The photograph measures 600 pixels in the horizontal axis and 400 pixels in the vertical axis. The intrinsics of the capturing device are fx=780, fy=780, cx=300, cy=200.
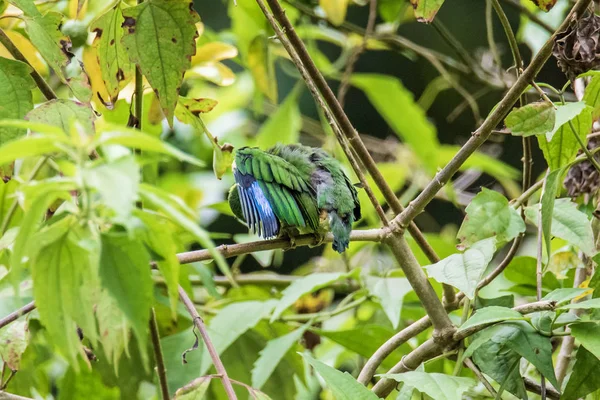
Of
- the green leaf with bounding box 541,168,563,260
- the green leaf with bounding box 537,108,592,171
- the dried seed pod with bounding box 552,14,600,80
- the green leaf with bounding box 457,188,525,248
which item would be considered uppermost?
the dried seed pod with bounding box 552,14,600,80

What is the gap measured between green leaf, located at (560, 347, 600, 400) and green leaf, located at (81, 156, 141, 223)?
101 cm

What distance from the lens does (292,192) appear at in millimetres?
2219

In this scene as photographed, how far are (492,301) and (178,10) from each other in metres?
0.93

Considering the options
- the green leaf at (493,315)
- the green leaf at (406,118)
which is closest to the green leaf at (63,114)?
the green leaf at (493,315)

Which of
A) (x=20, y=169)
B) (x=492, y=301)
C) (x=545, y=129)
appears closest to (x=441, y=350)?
(x=492, y=301)

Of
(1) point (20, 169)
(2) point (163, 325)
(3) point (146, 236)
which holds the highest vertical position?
(3) point (146, 236)

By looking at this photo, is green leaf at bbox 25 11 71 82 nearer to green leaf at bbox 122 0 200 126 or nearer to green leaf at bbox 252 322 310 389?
green leaf at bbox 122 0 200 126

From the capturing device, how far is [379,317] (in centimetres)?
267

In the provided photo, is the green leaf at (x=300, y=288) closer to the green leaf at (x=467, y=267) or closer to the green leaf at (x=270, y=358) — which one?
the green leaf at (x=270, y=358)

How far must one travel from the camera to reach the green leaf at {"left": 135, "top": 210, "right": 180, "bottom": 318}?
3.30 ft

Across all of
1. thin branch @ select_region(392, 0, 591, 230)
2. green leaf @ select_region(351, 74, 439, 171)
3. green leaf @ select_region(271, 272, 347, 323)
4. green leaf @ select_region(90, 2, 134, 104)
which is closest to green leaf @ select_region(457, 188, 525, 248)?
thin branch @ select_region(392, 0, 591, 230)

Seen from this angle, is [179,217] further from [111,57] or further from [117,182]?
[111,57]

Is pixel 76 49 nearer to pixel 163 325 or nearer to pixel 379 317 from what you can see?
pixel 163 325

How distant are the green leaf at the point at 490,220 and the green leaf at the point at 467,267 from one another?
106 millimetres
